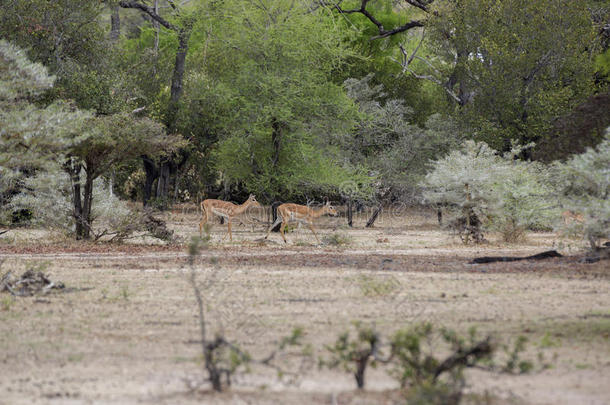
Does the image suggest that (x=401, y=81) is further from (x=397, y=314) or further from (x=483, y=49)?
(x=397, y=314)

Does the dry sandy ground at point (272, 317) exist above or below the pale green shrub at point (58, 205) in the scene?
below

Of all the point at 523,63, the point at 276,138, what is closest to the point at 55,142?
the point at 276,138

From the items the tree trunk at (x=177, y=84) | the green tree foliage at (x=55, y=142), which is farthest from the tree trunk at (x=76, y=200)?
the tree trunk at (x=177, y=84)

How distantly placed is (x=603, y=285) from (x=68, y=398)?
8.64 metres

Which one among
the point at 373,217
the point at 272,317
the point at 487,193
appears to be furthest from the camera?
the point at 373,217

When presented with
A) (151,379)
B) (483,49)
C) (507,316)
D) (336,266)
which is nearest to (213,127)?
(483,49)

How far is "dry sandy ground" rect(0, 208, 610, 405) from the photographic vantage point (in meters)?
6.16

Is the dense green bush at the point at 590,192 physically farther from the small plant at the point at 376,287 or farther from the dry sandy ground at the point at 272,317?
the small plant at the point at 376,287

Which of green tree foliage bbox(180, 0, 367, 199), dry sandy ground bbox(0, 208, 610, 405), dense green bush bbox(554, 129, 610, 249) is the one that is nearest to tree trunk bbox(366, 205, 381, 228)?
green tree foliage bbox(180, 0, 367, 199)

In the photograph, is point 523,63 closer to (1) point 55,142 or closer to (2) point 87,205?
(2) point 87,205

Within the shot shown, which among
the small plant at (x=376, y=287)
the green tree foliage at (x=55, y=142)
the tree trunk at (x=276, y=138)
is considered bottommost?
the small plant at (x=376, y=287)

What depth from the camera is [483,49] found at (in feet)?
105

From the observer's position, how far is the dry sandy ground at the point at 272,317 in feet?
20.2

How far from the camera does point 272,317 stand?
924 cm
